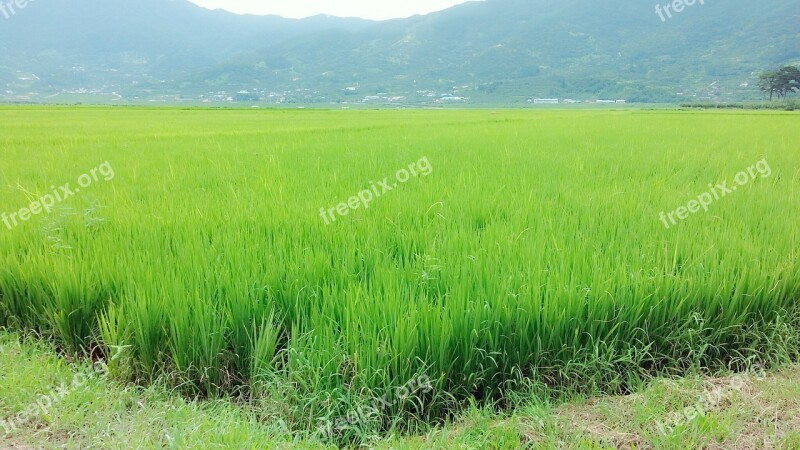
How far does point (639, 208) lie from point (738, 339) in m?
1.42

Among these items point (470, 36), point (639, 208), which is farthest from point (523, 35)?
point (639, 208)

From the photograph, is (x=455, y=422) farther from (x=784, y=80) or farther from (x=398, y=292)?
(x=784, y=80)

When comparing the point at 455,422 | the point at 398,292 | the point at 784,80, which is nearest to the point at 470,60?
the point at 784,80

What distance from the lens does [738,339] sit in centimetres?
191

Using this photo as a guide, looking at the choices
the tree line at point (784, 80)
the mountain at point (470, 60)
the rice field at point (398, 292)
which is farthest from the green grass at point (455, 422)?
the mountain at point (470, 60)

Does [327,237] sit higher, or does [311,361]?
[327,237]

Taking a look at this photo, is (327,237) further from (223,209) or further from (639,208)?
(639,208)

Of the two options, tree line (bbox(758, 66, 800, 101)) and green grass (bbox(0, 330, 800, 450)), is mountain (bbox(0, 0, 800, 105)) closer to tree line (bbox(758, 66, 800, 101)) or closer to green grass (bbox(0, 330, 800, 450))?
tree line (bbox(758, 66, 800, 101))

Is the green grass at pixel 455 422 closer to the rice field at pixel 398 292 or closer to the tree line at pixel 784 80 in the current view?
the rice field at pixel 398 292

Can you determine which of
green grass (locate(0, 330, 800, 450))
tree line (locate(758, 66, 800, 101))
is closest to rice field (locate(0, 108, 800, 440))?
green grass (locate(0, 330, 800, 450))

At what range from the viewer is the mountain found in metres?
99.8

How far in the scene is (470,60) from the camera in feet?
495

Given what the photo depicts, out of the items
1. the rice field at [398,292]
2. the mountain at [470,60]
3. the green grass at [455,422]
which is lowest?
the green grass at [455,422]

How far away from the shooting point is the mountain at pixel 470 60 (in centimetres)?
9975
